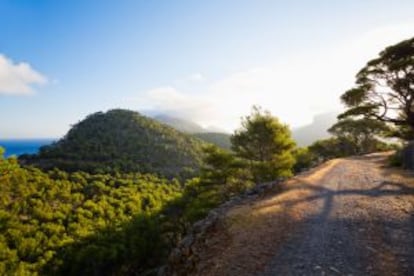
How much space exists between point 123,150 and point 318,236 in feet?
389

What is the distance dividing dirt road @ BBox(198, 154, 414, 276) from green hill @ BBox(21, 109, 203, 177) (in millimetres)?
95770

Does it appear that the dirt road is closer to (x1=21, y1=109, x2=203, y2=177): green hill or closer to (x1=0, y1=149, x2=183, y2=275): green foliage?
(x1=0, y1=149, x2=183, y2=275): green foliage

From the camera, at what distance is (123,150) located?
4801 inches

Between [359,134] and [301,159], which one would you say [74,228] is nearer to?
[301,159]

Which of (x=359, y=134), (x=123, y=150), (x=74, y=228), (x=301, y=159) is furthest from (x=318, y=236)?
(x=123, y=150)

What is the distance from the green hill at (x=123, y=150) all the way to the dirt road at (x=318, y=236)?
95770 mm

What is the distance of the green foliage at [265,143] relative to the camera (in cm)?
3648

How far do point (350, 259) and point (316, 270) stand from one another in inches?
36.1

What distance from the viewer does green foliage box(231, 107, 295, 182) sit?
120 ft

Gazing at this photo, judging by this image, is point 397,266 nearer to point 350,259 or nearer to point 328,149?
point 350,259

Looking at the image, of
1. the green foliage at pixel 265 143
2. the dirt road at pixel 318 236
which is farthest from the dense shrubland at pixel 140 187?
the dirt road at pixel 318 236

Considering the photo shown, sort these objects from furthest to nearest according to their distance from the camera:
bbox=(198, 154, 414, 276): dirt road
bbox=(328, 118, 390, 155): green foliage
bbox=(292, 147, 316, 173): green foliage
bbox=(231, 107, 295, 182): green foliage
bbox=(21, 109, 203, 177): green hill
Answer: bbox=(21, 109, 203, 177): green hill, bbox=(328, 118, 390, 155): green foliage, bbox=(292, 147, 316, 173): green foliage, bbox=(231, 107, 295, 182): green foliage, bbox=(198, 154, 414, 276): dirt road

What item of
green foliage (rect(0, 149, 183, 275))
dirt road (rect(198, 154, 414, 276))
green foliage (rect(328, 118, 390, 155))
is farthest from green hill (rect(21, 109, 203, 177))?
dirt road (rect(198, 154, 414, 276))

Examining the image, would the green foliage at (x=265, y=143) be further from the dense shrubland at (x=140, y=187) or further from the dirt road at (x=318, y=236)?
the dirt road at (x=318, y=236)
